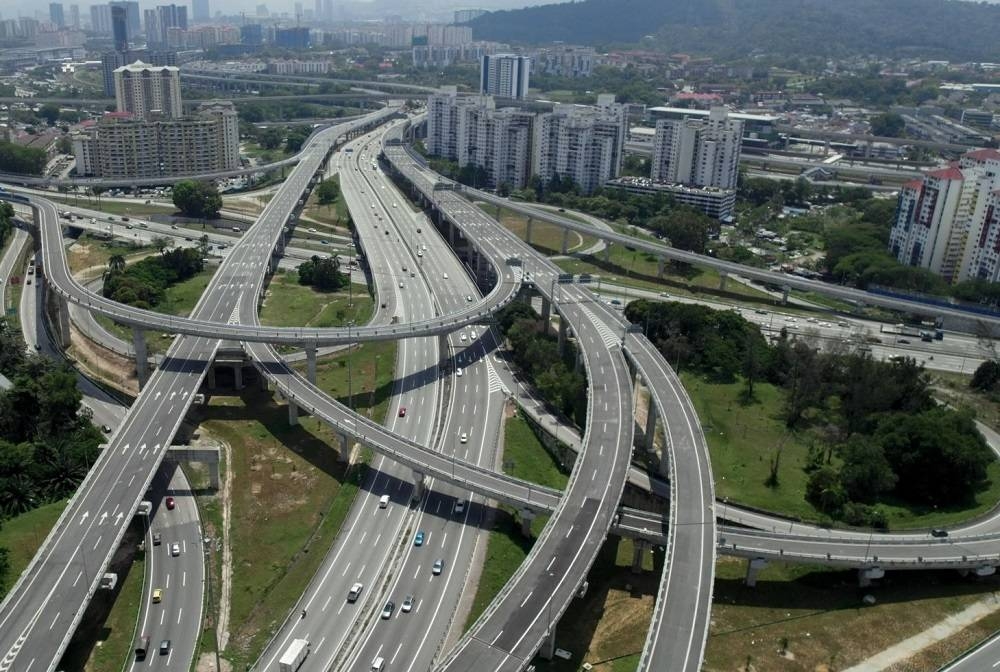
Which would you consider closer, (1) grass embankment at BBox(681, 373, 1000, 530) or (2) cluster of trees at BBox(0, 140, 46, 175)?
(1) grass embankment at BBox(681, 373, 1000, 530)

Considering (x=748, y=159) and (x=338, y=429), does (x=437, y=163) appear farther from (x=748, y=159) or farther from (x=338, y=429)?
(x=338, y=429)

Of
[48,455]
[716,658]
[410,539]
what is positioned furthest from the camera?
[48,455]

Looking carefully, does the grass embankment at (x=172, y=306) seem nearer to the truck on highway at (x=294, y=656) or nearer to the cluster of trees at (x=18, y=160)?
the truck on highway at (x=294, y=656)

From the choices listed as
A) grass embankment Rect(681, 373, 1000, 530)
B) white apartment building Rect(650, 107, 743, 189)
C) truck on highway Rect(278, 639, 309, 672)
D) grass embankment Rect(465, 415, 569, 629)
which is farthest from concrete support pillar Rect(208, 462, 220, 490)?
white apartment building Rect(650, 107, 743, 189)

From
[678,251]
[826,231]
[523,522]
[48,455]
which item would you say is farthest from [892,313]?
[48,455]

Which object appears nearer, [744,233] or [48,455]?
[48,455]

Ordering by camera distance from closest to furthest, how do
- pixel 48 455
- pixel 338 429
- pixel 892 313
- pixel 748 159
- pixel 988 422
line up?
pixel 48 455 → pixel 338 429 → pixel 988 422 → pixel 892 313 → pixel 748 159

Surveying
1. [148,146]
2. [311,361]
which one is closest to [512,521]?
[311,361]

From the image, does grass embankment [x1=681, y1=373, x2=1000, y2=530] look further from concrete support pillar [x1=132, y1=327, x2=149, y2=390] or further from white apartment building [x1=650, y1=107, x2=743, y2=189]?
white apartment building [x1=650, y1=107, x2=743, y2=189]

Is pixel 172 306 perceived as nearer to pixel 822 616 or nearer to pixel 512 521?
pixel 512 521
